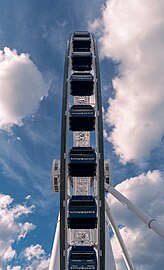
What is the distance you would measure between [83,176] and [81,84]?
988 cm

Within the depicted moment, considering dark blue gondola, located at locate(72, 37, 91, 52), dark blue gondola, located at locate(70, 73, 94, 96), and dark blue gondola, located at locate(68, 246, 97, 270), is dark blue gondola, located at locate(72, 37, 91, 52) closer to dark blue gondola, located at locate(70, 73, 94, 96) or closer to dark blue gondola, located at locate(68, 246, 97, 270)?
dark blue gondola, located at locate(70, 73, 94, 96)

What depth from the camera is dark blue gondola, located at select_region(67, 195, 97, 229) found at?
33.8 m

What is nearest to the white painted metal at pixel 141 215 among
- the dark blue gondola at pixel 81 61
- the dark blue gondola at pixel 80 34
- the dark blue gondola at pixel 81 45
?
the dark blue gondola at pixel 81 61

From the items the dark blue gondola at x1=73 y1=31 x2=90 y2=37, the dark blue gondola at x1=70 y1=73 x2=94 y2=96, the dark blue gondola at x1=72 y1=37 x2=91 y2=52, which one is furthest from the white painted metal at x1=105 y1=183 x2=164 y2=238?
the dark blue gondola at x1=73 y1=31 x2=90 y2=37

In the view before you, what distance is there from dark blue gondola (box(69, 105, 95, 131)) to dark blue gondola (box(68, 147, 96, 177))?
2912mm

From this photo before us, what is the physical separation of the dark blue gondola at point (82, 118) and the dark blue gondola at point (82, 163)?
291 cm

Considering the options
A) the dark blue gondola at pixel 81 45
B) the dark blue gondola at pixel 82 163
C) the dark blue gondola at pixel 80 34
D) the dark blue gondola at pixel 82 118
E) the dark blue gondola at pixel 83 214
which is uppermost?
the dark blue gondola at pixel 80 34

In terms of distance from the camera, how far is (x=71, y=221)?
3381 centimetres

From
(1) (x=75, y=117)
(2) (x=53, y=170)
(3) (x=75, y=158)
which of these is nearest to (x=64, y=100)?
(1) (x=75, y=117)

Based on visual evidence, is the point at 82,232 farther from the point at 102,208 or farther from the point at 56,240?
the point at 102,208

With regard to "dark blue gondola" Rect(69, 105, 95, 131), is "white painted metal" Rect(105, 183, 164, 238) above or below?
below

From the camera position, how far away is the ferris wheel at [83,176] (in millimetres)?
31625

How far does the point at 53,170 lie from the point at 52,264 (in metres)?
9.54

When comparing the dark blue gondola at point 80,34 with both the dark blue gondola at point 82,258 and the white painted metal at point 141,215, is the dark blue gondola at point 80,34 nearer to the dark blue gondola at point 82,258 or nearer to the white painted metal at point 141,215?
the white painted metal at point 141,215
